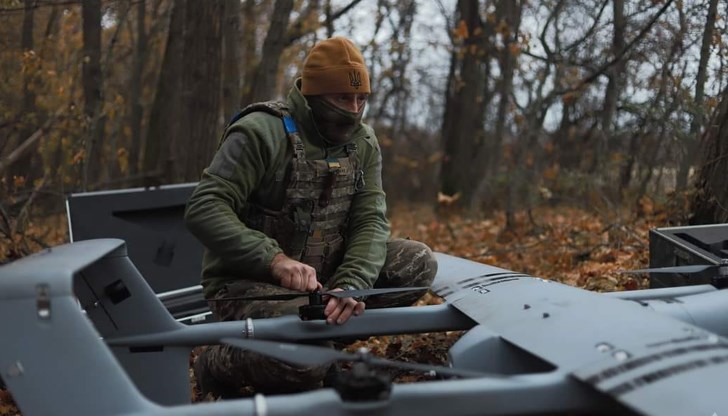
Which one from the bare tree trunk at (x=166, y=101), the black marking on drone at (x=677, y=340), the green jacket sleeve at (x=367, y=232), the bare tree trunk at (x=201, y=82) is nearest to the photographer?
the black marking on drone at (x=677, y=340)

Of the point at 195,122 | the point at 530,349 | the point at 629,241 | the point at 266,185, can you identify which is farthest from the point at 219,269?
the point at 629,241

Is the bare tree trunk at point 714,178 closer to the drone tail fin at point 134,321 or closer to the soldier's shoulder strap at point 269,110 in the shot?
the soldier's shoulder strap at point 269,110

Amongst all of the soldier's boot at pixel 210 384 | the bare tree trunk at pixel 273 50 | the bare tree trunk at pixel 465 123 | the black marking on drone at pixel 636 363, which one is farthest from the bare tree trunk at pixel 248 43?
the black marking on drone at pixel 636 363

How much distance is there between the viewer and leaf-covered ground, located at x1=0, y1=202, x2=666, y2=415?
17.4ft

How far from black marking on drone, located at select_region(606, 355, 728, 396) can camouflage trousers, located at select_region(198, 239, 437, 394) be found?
1.60 m

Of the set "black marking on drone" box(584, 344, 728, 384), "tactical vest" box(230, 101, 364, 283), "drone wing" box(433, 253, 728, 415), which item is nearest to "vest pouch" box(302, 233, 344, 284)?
"tactical vest" box(230, 101, 364, 283)

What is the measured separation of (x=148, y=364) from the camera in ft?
12.2

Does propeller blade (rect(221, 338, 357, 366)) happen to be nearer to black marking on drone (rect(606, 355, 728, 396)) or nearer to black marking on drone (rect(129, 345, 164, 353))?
black marking on drone (rect(606, 355, 728, 396))

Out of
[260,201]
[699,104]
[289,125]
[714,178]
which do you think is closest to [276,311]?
[260,201]

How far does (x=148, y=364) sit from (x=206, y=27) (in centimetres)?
495

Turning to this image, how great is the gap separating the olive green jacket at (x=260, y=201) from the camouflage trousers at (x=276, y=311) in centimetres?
12

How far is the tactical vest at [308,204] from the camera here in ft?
14.0

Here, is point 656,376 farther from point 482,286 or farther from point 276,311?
point 276,311

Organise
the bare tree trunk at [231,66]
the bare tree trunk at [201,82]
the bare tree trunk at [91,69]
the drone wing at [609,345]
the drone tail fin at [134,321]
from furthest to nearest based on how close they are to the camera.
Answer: the bare tree trunk at [91,69] < the bare tree trunk at [231,66] < the bare tree trunk at [201,82] < the drone tail fin at [134,321] < the drone wing at [609,345]
